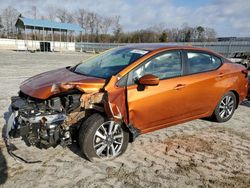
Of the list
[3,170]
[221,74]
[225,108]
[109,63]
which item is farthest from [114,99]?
[225,108]

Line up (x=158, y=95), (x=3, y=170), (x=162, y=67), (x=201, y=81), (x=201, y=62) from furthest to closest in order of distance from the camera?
(x=201, y=62)
(x=201, y=81)
(x=162, y=67)
(x=158, y=95)
(x=3, y=170)

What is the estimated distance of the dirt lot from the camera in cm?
354

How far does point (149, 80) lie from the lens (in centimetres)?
417

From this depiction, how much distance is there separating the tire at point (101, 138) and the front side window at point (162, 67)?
77 cm

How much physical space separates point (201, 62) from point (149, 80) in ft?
5.59

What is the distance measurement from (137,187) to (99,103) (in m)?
1.27

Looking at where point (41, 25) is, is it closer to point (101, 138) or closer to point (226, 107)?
point (226, 107)

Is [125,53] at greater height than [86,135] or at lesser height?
greater

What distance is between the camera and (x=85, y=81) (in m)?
4.12

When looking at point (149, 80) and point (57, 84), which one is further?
point (149, 80)

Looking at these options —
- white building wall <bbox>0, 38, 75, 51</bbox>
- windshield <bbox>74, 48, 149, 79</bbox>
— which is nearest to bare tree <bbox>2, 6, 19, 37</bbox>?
white building wall <bbox>0, 38, 75, 51</bbox>

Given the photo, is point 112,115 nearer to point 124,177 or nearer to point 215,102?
point 124,177

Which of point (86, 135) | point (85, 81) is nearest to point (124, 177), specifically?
point (86, 135)

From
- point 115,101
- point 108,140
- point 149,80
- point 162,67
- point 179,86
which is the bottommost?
point 108,140
